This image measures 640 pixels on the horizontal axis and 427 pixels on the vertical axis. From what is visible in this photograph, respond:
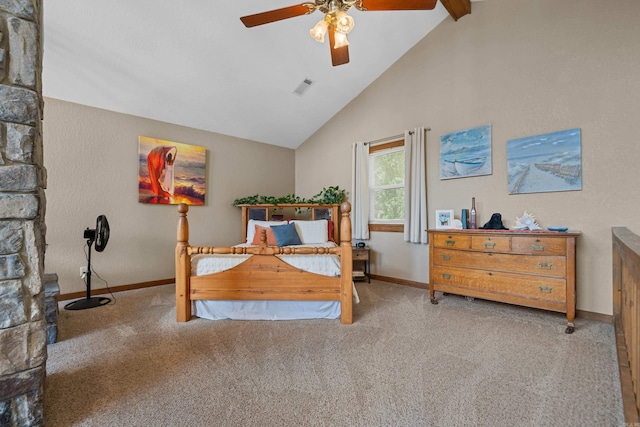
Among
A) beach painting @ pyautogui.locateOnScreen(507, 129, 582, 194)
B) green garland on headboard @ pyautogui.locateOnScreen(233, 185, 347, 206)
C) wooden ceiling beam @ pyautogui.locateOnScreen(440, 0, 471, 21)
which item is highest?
wooden ceiling beam @ pyautogui.locateOnScreen(440, 0, 471, 21)

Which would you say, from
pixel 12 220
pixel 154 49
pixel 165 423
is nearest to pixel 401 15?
pixel 154 49

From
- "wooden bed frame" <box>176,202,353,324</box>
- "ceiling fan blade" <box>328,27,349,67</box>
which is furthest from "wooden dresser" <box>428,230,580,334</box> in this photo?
"ceiling fan blade" <box>328,27,349,67</box>

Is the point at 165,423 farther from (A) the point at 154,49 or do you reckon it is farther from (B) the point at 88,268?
(A) the point at 154,49

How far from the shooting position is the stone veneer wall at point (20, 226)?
1.20m

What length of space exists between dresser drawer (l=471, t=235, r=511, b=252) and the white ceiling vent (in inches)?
114

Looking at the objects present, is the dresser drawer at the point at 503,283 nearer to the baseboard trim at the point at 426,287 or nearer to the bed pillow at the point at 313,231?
the baseboard trim at the point at 426,287

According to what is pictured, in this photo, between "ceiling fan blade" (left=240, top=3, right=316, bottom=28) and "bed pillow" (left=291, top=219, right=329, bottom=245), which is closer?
"ceiling fan blade" (left=240, top=3, right=316, bottom=28)

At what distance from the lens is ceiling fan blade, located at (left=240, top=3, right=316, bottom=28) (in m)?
2.12

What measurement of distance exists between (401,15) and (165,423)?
4.26 metres

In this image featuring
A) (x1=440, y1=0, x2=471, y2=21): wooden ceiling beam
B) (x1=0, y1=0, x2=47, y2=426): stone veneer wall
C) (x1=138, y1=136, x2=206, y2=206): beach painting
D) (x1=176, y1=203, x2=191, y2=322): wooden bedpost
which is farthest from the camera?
(x1=138, y1=136, x2=206, y2=206): beach painting

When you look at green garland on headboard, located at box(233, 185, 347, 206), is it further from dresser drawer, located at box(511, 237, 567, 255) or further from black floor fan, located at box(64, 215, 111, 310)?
dresser drawer, located at box(511, 237, 567, 255)

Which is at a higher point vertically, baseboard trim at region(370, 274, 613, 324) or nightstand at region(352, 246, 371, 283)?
nightstand at region(352, 246, 371, 283)

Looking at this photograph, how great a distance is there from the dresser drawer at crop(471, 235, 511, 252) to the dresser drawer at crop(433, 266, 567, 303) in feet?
0.77

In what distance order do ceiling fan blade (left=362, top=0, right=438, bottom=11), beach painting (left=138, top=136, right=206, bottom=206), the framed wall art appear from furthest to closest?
beach painting (left=138, top=136, right=206, bottom=206) < the framed wall art < ceiling fan blade (left=362, top=0, right=438, bottom=11)
